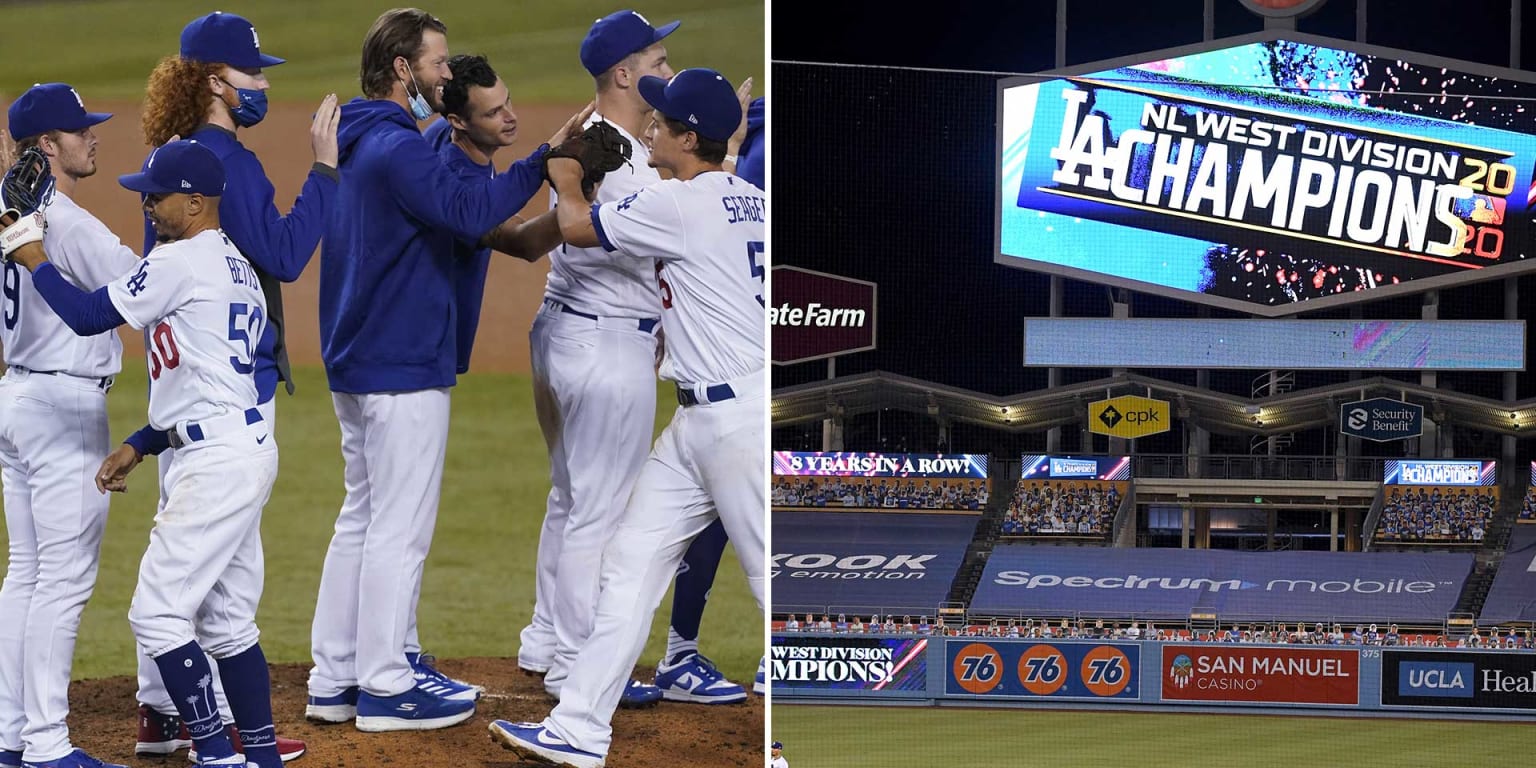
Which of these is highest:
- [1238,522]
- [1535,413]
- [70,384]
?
[70,384]

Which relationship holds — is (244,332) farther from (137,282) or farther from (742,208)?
(742,208)

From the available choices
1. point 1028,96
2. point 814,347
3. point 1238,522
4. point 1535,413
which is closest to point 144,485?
point 814,347

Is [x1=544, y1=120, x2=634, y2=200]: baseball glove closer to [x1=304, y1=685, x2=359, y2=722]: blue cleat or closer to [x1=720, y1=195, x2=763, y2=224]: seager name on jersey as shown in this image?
A: [x1=720, y1=195, x2=763, y2=224]: seager name on jersey

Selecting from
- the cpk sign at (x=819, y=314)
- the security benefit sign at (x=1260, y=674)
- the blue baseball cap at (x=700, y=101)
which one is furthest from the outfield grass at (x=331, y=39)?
the security benefit sign at (x=1260, y=674)

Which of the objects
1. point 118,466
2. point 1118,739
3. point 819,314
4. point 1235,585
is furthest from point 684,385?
point 1235,585

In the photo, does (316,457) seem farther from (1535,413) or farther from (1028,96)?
(1535,413)

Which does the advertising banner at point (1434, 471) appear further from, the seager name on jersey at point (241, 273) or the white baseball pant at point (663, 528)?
the seager name on jersey at point (241, 273)

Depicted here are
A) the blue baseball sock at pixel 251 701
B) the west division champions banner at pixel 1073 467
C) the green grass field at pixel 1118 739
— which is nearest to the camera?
the blue baseball sock at pixel 251 701
